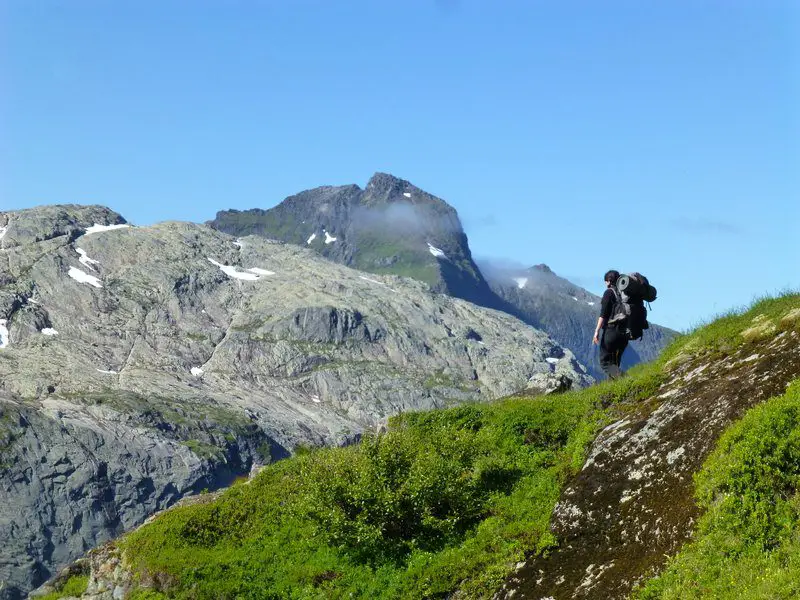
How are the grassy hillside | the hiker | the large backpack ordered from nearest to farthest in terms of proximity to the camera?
the grassy hillside → the large backpack → the hiker

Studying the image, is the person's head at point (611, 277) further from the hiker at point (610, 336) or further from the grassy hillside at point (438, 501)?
the grassy hillside at point (438, 501)

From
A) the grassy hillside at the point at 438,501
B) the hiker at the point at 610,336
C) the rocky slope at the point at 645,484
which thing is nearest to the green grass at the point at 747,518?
the grassy hillside at the point at 438,501

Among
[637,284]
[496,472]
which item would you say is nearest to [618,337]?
[637,284]

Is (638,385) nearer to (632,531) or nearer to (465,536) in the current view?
(465,536)

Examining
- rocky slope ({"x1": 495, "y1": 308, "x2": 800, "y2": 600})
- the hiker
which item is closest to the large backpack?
the hiker

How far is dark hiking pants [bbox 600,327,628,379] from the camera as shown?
2586 centimetres

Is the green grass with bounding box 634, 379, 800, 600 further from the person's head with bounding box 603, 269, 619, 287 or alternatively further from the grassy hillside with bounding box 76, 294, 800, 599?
the person's head with bounding box 603, 269, 619, 287

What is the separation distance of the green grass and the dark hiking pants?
10.5 meters

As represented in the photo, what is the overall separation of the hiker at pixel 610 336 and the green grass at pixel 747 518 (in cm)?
1047

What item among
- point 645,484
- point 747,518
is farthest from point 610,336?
point 747,518

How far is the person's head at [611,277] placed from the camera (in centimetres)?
2592

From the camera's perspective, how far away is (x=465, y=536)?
2030 centimetres

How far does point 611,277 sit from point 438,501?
9174mm

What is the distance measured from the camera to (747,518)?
13.6 meters
